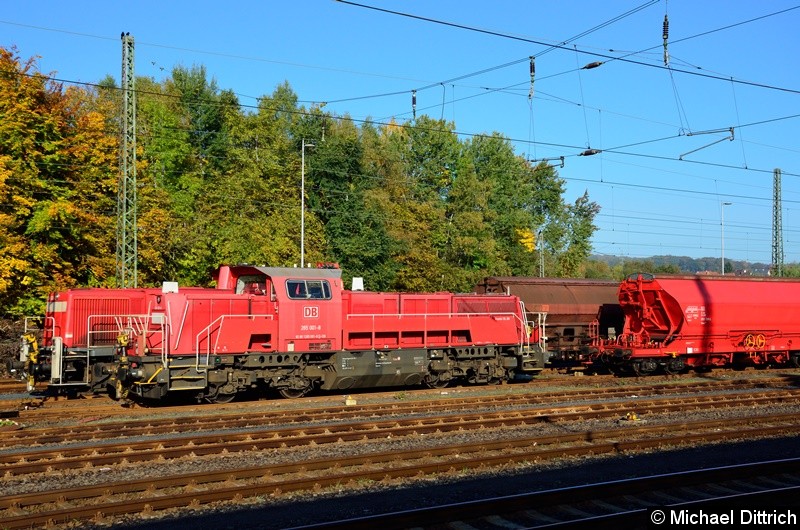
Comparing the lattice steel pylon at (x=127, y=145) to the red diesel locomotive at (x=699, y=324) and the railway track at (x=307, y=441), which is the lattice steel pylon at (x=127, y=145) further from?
the red diesel locomotive at (x=699, y=324)

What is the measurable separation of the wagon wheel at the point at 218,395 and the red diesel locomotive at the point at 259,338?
0.03 metres

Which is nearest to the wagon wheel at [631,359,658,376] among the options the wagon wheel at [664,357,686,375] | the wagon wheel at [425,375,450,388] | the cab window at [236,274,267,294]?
the wagon wheel at [664,357,686,375]

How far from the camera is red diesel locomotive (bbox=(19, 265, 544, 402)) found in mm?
18625

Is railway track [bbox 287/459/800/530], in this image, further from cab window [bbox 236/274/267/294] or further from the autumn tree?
the autumn tree

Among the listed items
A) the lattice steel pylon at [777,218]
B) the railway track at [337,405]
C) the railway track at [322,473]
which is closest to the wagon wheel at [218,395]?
the railway track at [337,405]

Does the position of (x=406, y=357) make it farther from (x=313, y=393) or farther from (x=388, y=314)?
(x=313, y=393)

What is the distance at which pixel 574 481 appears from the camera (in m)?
11.1

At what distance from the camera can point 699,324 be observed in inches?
1039

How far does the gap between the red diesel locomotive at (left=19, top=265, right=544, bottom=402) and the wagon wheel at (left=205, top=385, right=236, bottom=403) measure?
0.03 m

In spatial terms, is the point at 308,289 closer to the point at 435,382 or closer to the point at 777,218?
the point at 435,382

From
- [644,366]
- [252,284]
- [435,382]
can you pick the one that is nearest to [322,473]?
[252,284]

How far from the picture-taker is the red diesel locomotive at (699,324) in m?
26.3

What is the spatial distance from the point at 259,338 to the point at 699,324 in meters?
16.0

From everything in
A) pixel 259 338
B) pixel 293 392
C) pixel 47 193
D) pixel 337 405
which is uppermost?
pixel 47 193
